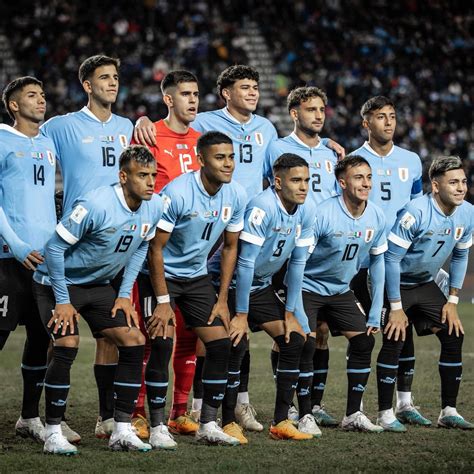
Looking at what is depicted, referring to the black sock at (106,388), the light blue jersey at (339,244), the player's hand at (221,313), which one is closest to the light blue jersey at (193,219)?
the player's hand at (221,313)

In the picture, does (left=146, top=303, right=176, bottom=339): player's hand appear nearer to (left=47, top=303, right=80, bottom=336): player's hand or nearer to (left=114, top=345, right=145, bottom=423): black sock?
(left=114, top=345, right=145, bottom=423): black sock

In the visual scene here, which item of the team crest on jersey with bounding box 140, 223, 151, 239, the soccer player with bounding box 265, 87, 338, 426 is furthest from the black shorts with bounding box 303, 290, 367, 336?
the team crest on jersey with bounding box 140, 223, 151, 239

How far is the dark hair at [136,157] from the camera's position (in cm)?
657

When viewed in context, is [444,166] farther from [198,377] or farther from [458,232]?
[198,377]

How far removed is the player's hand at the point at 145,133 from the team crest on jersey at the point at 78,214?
117cm

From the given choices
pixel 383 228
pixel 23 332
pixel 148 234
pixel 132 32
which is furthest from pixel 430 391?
pixel 132 32

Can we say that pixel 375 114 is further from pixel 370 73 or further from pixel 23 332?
pixel 370 73

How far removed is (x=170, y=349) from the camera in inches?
270

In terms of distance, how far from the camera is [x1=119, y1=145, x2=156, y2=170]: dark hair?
21.6ft

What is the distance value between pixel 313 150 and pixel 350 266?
1012 millimetres

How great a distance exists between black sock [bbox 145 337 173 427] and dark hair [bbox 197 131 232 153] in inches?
50.4

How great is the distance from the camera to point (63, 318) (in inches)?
253

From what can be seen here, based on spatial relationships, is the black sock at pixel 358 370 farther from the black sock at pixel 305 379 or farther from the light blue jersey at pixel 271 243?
the light blue jersey at pixel 271 243

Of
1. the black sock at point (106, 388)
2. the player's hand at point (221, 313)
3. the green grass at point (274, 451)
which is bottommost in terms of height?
the green grass at point (274, 451)
